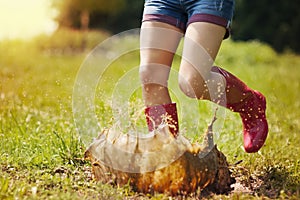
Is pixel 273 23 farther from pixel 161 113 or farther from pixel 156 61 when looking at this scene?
pixel 161 113

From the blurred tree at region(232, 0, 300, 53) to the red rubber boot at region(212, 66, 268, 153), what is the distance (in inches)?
474

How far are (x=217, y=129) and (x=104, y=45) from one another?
946 cm

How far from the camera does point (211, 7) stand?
2779 mm

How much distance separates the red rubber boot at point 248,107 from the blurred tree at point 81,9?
36.3 ft

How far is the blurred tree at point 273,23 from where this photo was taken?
48.6 ft

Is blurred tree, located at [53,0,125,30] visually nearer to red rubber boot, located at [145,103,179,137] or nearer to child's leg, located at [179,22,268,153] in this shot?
child's leg, located at [179,22,268,153]

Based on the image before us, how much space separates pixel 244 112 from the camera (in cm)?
312

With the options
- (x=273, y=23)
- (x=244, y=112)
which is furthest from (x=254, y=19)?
(x=244, y=112)

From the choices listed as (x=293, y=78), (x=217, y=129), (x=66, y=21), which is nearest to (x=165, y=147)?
(x=217, y=129)

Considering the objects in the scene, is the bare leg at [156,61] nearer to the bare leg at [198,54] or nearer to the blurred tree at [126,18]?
the bare leg at [198,54]

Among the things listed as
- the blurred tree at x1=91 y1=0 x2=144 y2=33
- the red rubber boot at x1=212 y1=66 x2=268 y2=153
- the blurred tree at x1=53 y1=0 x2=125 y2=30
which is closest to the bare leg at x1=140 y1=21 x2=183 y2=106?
the red rubber boot at x1=212 y1=66 x2=268 y2=153

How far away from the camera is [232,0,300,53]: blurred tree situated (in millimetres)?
14805

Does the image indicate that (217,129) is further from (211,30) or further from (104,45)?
(104,45)

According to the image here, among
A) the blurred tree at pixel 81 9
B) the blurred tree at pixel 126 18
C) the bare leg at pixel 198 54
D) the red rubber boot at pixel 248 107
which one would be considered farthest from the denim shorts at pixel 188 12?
the blurred tree at pixel 126 18
